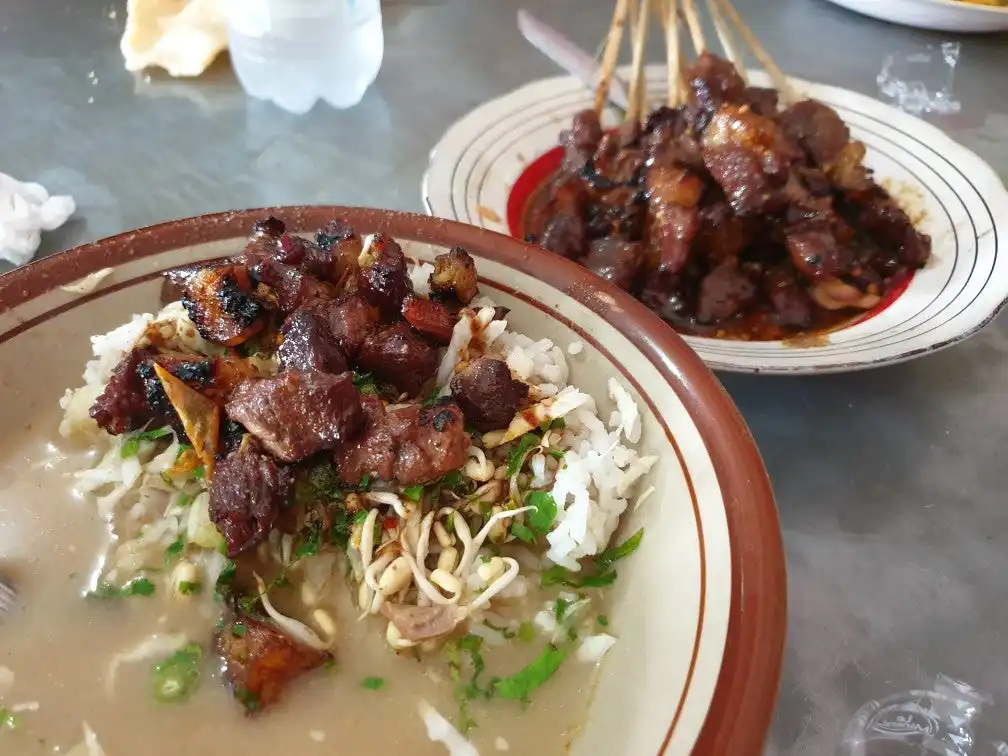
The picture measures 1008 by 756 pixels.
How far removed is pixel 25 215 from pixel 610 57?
1.59 m

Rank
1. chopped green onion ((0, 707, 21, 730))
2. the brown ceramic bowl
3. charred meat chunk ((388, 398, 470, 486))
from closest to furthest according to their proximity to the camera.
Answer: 1. the brown ceramic bowl
2. chopped green onion ((0, 707, 21, 730))
3. charred meat chunk ((388, 398, 470, 486))

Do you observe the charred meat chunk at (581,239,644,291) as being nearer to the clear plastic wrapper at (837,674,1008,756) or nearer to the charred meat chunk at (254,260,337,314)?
the charred meat chunk at (254,260,337,314)

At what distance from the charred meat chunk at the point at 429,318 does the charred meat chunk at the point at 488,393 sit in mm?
93

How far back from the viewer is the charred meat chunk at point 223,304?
1.23 metres

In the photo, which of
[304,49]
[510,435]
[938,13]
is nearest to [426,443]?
[510,435]

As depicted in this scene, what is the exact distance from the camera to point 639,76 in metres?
2.23

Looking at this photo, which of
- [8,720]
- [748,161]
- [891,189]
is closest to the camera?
[8,720]

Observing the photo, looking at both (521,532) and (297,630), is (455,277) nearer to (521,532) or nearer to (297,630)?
(521,532)

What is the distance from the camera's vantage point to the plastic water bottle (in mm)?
2451

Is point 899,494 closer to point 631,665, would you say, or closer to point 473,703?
point 631,665

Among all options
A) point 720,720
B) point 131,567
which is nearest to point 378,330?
point 131,567

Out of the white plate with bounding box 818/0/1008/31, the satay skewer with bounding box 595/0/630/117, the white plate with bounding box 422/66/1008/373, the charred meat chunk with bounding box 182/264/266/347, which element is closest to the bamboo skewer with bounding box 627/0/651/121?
the satay skewer with bounding box 595/0/630/117

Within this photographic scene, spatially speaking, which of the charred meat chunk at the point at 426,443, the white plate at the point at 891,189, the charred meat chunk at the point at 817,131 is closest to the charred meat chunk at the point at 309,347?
the charred meat chunk at the point at 426,443

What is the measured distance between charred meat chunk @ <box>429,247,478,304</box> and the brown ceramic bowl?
6 centimetres
